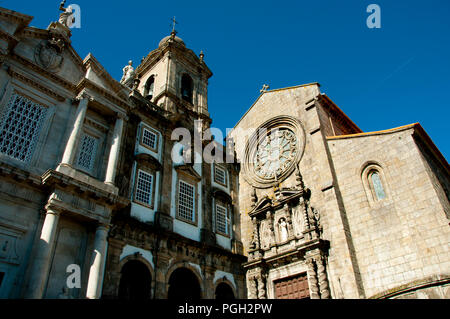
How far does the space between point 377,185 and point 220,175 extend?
10.4m

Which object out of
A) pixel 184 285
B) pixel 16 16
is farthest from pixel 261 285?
pixel 16 16

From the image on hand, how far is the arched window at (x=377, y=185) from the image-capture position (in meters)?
15.3

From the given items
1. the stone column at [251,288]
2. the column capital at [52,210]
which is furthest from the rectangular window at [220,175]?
the column capital at [52,210]

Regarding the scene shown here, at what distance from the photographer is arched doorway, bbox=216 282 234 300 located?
18.3 metres

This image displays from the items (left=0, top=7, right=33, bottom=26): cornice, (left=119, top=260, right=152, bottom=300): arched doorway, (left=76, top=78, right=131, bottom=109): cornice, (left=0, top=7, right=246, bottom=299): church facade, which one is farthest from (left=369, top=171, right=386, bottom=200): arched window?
(left=0, top=7, right=33, bottom=26): cornice

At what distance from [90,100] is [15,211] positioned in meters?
6.01

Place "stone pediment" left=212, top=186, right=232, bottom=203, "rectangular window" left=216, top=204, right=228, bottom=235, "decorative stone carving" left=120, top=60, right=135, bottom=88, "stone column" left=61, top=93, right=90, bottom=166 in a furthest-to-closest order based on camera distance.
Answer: "stone pediment" left=212, top=186, right=232, bottom=203, "rectangular window" left=216, top=204, right=228, bottom=235, "decorative stone carving" left=120, top=60, right=135, bottom=88, "stone column" left=61, top=93, right=90, bottom=166

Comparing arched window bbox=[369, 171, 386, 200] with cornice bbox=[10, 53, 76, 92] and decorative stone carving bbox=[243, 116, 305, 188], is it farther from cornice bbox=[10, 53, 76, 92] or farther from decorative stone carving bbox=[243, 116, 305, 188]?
cornice bbox=[10, 53, 76, 92]

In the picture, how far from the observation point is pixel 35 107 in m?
14.5

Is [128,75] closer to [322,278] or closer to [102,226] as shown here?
[102,226]

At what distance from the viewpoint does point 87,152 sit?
15.5m

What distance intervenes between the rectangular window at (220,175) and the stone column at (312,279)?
8.48m

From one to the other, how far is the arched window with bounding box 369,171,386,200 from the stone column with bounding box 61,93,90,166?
44.5ft
